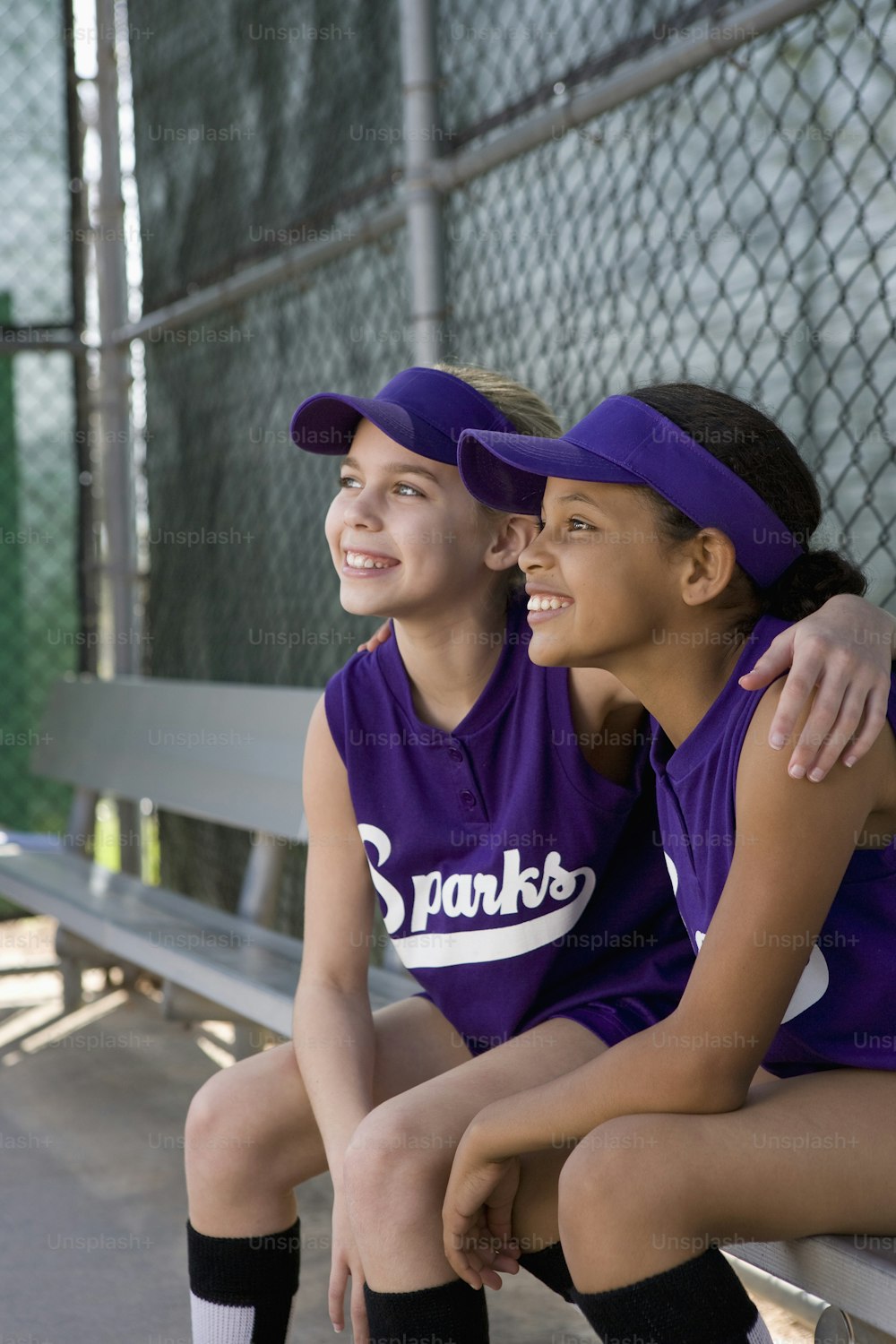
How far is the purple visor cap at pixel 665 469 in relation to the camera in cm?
137

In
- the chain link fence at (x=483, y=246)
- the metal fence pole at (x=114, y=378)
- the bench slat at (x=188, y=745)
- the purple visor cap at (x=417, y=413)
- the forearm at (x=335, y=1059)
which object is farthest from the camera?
the metal fence pole at (x=114, y=378)

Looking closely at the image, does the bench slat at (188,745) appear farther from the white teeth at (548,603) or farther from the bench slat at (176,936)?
the white teeth at (548,603)

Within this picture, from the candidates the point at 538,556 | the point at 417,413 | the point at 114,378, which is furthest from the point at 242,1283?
the point at 114,378

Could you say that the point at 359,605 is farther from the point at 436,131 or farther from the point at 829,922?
the point at 436,131

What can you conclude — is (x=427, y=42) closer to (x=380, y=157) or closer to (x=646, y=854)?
(x=380, y=157)

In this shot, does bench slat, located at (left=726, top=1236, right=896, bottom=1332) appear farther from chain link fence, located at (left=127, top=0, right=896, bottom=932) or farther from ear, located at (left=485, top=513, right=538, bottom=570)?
chain link fence, located at (left=127, top=0, right=896, bottom=932)

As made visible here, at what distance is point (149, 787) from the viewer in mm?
3668

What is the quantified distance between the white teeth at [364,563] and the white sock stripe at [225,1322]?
90 centimetres

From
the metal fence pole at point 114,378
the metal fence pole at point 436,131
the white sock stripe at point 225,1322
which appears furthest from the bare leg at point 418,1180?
the metal fence pole at point 114,378

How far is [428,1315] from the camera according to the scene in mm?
1394

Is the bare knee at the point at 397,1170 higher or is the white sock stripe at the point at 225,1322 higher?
the bare knee at the point at 397,1170

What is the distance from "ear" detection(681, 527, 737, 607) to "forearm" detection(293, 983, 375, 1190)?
685 millimetres

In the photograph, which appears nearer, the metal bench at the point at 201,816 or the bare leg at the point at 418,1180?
the bare leg at the point at 418,1180

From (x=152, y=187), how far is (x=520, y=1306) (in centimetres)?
380
